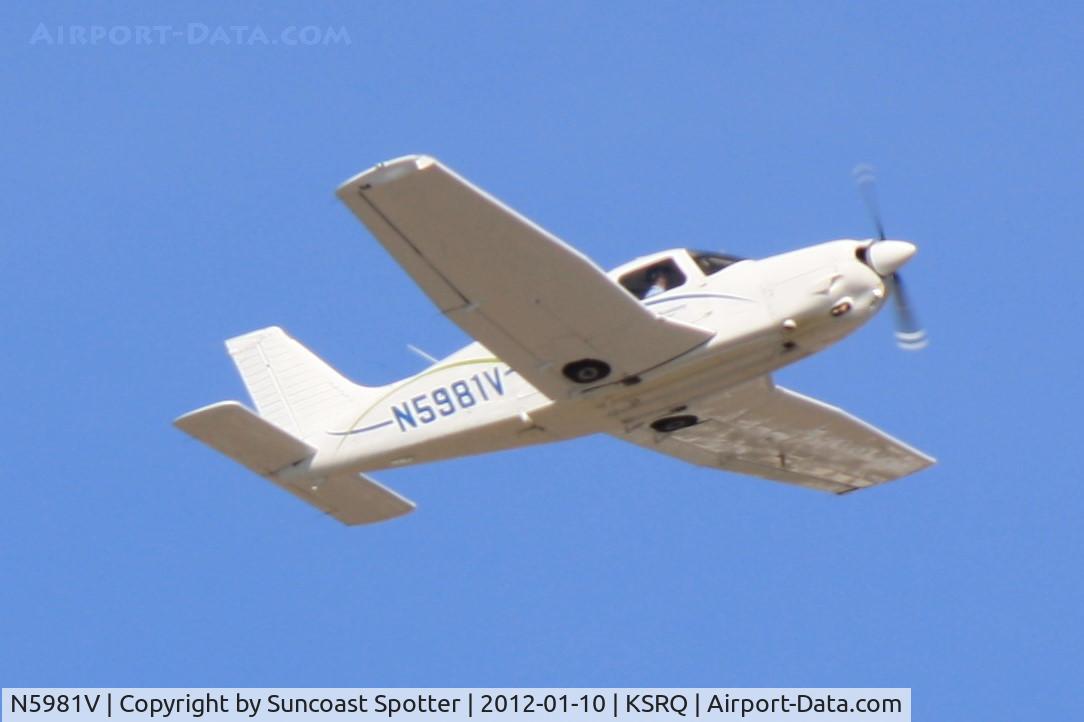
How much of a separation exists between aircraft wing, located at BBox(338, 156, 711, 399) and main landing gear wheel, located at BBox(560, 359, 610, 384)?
65 mm

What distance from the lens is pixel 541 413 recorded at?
24.4 meters

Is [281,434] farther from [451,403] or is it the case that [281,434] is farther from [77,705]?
[77,705]

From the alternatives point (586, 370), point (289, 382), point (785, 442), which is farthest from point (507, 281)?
point (785, 442)

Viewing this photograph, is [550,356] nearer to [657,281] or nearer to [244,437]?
[657,281]

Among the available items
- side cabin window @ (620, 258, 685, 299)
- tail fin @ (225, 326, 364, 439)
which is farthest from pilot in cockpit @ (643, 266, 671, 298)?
tail fin @ (225, 326, 364, 439)

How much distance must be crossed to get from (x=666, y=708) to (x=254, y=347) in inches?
314

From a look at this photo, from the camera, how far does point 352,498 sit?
26.7m

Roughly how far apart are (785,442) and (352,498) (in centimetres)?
505

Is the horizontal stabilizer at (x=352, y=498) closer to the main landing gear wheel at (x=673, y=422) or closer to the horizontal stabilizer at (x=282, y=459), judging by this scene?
the horizontal stabilizer at (x=282, y=459)

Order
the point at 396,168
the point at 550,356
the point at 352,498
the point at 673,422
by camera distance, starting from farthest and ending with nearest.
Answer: the point at 352,498 < the point at 673,422 < the point at 550,356 < the point at 396,168

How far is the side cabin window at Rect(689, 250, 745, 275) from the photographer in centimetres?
2377

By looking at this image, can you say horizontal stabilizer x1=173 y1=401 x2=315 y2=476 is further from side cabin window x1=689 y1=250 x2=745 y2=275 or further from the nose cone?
the nose cone

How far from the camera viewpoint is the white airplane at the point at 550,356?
22.3 metres

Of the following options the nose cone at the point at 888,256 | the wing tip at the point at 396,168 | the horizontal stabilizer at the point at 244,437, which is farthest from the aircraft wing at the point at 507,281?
the horizontal stabilizer at the point at 244,437
